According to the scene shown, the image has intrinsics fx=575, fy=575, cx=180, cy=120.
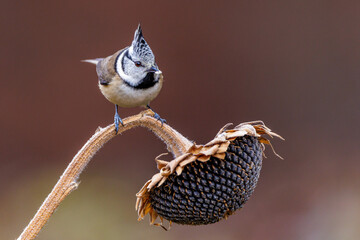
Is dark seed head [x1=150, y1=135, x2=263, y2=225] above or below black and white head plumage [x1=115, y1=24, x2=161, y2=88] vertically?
below

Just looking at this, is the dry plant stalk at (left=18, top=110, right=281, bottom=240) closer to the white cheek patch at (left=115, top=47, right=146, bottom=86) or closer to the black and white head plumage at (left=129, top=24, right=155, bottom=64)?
the black and white head plumage at (left=129, top=24, right=155, bottom=64)

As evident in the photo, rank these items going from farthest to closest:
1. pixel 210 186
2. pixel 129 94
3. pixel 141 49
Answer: pixel 129 94
pixel 141 49
pixel 210 186

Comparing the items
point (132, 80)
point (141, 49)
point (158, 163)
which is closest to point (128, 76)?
point (132, 80)

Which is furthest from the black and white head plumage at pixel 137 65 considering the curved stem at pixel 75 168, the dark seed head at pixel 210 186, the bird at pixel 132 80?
the dark seed head at pixel 210 186

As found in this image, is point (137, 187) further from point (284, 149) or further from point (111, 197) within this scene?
point (284, 149)

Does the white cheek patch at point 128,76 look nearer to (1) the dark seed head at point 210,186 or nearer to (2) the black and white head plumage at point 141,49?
(2) the black and white head plumage at point 141,49

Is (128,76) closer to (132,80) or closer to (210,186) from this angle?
(132,80)

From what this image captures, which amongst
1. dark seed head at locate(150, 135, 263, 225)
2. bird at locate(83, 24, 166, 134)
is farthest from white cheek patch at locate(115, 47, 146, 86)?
dark seed head at locate(150, 135, 263, 225)

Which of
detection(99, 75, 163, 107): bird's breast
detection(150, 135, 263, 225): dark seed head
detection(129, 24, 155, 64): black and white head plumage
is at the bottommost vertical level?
detection(150, 135, 263, 225): dark seed head

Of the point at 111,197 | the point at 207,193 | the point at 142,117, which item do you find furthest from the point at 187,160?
the point at 111,197

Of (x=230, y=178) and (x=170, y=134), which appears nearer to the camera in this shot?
(x=230, y=178)

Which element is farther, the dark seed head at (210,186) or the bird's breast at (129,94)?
the bird's breast at (129,94)
